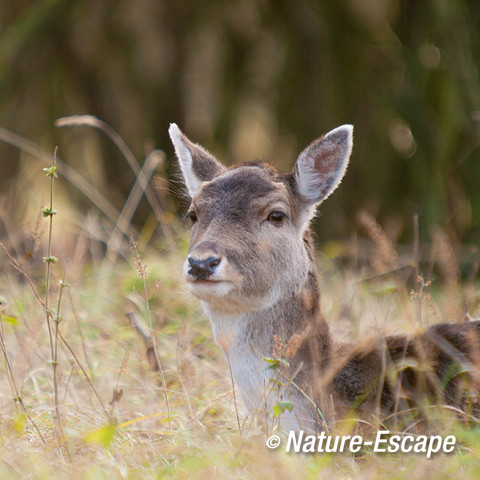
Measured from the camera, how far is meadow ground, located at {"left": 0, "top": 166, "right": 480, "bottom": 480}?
10.8 ft

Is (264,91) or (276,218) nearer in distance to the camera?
(276,218)

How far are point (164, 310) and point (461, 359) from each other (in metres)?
2.64

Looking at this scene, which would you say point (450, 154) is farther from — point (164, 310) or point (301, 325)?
point (301, 325)

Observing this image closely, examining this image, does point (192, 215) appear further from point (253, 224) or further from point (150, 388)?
point (150, 388)

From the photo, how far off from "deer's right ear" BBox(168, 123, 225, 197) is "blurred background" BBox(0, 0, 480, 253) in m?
1.86

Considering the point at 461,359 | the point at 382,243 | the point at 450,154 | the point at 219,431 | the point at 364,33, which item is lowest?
the point at 219,431

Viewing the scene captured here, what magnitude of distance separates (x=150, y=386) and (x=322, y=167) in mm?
1666

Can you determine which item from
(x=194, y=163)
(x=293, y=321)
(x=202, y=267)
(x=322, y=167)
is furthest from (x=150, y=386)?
(x=322, y=167)

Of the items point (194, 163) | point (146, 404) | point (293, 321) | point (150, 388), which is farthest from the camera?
point (194, 163)

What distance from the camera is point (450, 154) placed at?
7660 mm

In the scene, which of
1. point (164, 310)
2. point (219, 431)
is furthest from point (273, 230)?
point (164, 310)

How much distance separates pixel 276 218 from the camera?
14.9 ft

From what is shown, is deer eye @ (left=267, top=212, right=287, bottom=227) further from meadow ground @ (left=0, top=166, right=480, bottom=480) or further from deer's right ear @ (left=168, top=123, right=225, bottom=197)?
deer's right ear @ (left=168, top=123, right=225, bottom=197)

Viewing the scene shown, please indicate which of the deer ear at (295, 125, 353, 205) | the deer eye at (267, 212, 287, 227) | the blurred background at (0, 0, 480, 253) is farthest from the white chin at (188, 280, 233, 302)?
the blurred background at (0, 0, 480, 253)
